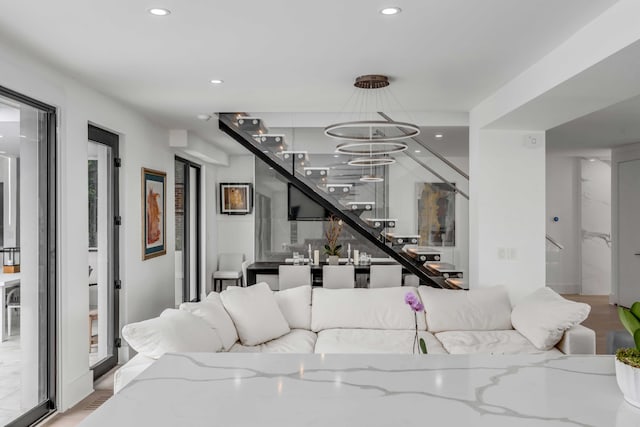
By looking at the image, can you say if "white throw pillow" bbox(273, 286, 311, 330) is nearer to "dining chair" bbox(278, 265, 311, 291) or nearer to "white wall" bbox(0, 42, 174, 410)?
"dining chair" bbox(278, 265, 311, 291)

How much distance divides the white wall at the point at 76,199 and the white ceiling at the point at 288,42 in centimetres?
16

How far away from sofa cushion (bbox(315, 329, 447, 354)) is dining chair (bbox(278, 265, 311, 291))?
1.21 metres

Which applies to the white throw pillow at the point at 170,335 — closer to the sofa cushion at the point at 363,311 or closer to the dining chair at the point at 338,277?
the sofa cushion at the point at 363,311

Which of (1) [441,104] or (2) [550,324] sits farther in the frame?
(1) [441,104]

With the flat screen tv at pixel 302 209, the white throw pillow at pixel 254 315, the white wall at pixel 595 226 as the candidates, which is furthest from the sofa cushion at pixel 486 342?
the white wall at pixel 595 226

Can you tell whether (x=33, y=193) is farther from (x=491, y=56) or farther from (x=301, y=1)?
(x=491, y=56)

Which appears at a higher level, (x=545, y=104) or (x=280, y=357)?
(x=545, y=104)

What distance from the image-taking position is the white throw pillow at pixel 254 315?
421cm

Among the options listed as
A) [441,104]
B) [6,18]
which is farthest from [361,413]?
[441,104]

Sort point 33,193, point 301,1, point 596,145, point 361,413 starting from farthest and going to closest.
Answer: point 596,145 < point 33,193 < point 301,1 < point 361,413

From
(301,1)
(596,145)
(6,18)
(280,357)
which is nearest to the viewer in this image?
(280,357)

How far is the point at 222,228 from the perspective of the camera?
919 centimetres

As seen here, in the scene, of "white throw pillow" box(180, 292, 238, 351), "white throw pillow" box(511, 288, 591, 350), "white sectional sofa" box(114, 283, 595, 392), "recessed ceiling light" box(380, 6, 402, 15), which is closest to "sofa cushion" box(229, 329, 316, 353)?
"white sectional sofa" box(114, 283, 595, 392)

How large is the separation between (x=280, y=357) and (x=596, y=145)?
8096 millimetres
